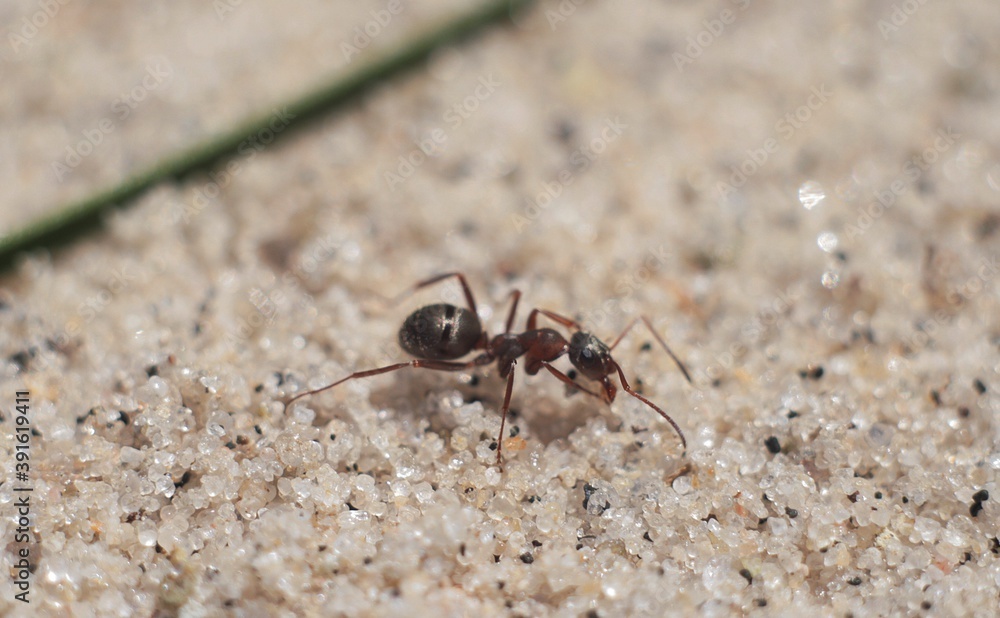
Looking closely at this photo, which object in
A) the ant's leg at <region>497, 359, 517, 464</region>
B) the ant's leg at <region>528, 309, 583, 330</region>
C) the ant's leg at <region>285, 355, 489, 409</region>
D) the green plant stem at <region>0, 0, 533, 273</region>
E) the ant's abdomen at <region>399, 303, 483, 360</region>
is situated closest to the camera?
the ant's leg at <region>497, 359, 517, 464</region>

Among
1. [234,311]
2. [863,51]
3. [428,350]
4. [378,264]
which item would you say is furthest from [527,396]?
[863,51]

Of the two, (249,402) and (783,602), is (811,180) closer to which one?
(783,602)

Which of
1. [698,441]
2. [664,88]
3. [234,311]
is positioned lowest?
[698,441]

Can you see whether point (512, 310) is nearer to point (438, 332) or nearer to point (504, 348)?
point (504, 348)

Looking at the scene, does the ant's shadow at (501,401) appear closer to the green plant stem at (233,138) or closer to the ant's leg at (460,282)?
the ant's leg at (460,282)

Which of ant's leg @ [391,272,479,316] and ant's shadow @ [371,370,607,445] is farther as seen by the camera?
ant's leg @ [391,272,479,316]

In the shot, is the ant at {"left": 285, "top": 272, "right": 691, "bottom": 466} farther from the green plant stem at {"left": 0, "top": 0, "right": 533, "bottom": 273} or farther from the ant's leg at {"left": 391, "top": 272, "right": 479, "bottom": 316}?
the green plant stem at {"left": 0, "top": 0, "right": 533, "bottom": 273}

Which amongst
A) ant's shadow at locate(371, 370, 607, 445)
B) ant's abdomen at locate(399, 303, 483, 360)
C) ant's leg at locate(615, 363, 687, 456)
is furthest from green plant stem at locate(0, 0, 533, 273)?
ant's leg at locate(615, 363, 687, 456)
